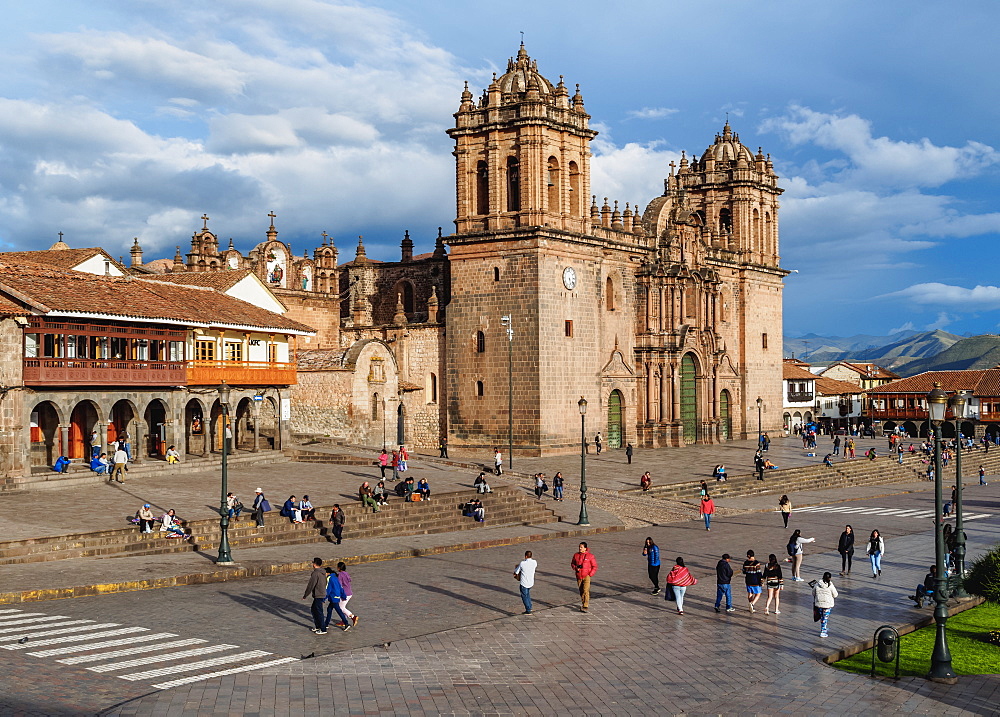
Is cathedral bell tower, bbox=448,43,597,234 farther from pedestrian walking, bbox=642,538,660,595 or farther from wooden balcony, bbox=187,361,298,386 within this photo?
pedestrian walking, bbox=642,538,660,595

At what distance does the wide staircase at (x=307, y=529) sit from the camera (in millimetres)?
24938

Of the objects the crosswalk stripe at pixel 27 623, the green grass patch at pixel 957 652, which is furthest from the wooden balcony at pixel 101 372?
the green grass patch at pixel 957 652

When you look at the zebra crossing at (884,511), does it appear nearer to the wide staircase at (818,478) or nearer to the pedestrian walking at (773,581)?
the wide staircase at (818,478)

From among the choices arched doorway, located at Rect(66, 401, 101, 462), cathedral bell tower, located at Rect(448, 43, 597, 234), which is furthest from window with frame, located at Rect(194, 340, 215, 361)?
cathedral bell tower, located at Rect(448, 43, 597, 234)

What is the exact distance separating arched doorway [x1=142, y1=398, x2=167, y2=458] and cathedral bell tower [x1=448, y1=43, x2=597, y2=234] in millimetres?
18960

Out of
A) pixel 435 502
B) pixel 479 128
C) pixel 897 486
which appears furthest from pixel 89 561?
pixel 897 486

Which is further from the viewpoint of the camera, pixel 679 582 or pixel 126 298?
pixel 126 298

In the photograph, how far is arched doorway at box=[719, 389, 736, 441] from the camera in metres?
67.6

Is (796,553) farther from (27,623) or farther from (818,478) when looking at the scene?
(818,478)

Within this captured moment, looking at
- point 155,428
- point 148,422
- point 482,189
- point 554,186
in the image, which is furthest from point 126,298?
point 554,186

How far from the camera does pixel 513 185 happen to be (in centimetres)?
5344

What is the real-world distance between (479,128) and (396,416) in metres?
15.3

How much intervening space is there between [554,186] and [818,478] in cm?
1951

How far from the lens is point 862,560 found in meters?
27.6
